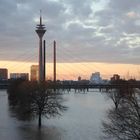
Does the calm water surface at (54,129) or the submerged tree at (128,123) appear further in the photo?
the calm water surface at (54,129)

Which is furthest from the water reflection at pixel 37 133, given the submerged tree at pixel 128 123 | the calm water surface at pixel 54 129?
the submerged tree at pixel 128 123

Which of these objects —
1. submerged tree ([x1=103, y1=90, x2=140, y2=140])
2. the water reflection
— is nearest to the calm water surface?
the water reflection

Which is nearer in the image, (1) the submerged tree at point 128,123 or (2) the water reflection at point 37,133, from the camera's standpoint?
(1) the submerged tree at point 128,123

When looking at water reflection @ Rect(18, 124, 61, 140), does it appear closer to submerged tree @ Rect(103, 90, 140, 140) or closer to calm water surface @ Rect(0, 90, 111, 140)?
calm water surface @ Rect(0, 90, 111, 140)

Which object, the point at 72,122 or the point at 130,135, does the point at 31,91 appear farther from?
the point at 130,135

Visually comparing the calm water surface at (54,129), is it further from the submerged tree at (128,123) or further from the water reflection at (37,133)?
the submerged tree at (128,123)

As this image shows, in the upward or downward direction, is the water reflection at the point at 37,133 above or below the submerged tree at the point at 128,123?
below

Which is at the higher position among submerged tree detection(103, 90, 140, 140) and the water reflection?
submerged tree detection(103, 90, 140, 140)

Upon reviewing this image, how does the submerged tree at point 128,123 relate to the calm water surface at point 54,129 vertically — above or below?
above

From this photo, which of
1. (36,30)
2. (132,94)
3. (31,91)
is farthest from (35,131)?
(36,30)

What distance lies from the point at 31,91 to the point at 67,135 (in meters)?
16.1

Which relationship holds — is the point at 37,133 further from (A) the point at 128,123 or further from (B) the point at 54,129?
(A) the point at 128,123

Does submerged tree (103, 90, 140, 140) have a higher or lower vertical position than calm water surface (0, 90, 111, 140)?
higher

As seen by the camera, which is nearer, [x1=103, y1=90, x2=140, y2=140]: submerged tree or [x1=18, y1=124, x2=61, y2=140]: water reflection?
[x1=103, y1=90, x2=140, y2=140]: submerged tree
